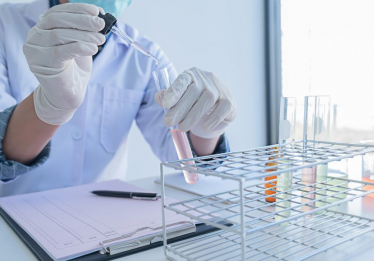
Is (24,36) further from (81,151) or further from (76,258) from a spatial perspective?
(76,258)

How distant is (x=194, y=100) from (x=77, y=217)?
42cm

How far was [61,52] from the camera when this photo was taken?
95 cm

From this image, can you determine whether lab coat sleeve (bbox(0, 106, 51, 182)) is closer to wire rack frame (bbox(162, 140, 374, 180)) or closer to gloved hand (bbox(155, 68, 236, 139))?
gloved hand (bbox(155, 68, 236, 139))

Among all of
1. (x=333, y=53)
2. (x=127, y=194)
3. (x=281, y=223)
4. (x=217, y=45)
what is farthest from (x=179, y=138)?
(x=333, y=53)

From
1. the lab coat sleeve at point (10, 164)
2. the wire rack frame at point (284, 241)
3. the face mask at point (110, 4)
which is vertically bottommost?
the wire rack frame at point (284, 241)

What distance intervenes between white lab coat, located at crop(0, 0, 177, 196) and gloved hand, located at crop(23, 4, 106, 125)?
39cm

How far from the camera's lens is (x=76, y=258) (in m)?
0.66

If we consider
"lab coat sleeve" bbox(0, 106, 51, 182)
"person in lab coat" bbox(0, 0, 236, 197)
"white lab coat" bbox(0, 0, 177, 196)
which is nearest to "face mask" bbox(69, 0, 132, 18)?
"person in lab coat" bbox(0, 0, 236, 197)

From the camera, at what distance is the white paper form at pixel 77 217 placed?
0.71m

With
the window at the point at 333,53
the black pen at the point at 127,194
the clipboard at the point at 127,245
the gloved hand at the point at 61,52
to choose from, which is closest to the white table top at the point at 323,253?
the clipboard at the point at 127,245

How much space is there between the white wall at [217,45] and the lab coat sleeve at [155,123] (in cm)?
49

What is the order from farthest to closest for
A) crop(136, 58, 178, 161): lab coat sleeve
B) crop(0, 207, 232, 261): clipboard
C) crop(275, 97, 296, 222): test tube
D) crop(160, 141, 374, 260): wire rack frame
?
1. crop(136, 58, 178, 161): lab coat sleeve
2. crop(275, 97, 296, 222): test tube
3. crop(0, 207, 232, 261): clipboard
4. crop(160, 141, 374, 260): wire rack frame

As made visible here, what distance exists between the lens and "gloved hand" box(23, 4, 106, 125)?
3.09 feet

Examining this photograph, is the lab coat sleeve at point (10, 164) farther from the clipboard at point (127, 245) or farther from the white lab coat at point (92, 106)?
the clipboard at point (127, 245)
